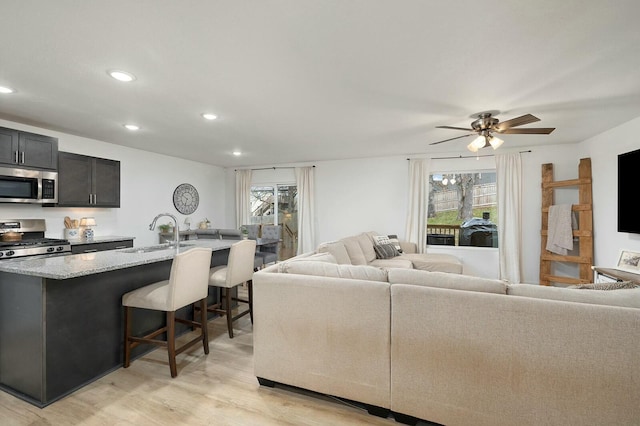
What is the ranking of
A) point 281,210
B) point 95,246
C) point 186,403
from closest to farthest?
point 186,403, point 95,246, point 281,210

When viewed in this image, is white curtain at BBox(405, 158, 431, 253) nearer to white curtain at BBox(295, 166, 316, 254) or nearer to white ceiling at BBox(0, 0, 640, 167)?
white ceiling at BBox(0, 0, 640, 167)

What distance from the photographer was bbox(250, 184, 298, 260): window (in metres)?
6.81

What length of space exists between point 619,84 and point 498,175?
9.12ft

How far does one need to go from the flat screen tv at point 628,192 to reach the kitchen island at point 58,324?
5202 millimetres

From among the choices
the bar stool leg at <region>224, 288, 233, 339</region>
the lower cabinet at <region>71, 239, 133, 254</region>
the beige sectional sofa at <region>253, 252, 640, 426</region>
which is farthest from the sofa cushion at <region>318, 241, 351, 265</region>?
the lower cabinet at <region>71, 239, 133, 254</region>

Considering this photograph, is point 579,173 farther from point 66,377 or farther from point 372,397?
point 66,377

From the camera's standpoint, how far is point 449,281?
5.66ft

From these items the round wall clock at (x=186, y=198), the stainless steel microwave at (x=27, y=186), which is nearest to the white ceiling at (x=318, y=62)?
the stainless steel microwave at (x=27, y=186)

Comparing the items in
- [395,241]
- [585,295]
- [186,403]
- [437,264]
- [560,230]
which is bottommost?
[186,403]

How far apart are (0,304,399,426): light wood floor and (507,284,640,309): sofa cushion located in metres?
1.12

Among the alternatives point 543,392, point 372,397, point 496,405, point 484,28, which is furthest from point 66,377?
point 484,28

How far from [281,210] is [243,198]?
3.27 feet

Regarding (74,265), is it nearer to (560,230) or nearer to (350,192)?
(350,192)

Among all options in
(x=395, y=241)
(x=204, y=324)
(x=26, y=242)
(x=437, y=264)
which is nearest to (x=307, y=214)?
(x=395, y=241)
